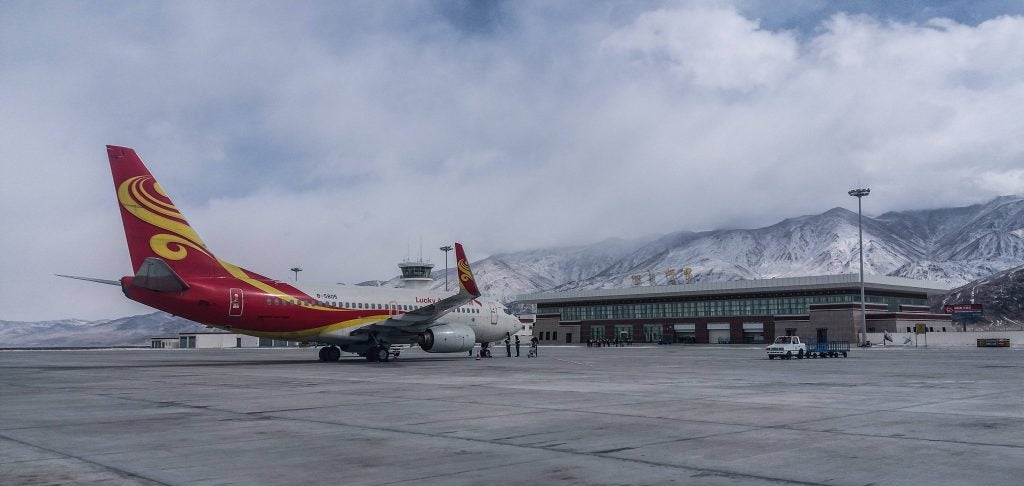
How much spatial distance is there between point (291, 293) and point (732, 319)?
7788cm

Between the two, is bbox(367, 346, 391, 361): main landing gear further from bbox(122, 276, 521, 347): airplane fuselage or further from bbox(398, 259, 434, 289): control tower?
bbox(398, 259, 434, 289): control tower

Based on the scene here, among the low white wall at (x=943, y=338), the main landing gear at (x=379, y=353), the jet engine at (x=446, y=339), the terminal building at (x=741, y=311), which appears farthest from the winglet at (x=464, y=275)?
the terminal building at (x=741, y=311)

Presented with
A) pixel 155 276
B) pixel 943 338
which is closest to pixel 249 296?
pixel 155 276

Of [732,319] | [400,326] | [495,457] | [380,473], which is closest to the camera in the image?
[380,473]

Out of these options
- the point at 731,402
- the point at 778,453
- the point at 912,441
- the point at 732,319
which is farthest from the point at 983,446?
the point at 732,319

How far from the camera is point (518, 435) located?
11.3m

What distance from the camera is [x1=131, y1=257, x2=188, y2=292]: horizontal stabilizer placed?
30.1m

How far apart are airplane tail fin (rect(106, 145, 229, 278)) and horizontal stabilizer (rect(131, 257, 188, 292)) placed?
41 millimetres

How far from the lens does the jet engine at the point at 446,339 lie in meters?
39.6

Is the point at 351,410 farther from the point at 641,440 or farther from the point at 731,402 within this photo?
the point at 731,402

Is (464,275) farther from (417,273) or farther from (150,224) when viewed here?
(417,273)

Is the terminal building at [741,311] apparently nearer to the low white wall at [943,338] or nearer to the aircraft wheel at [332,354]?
the low white wall at [943,338]

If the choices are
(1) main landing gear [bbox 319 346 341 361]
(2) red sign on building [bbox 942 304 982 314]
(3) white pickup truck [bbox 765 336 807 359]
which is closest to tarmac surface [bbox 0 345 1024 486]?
(1) main landing gear [bbox 319 346 341 361]

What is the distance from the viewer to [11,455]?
9.55 m
